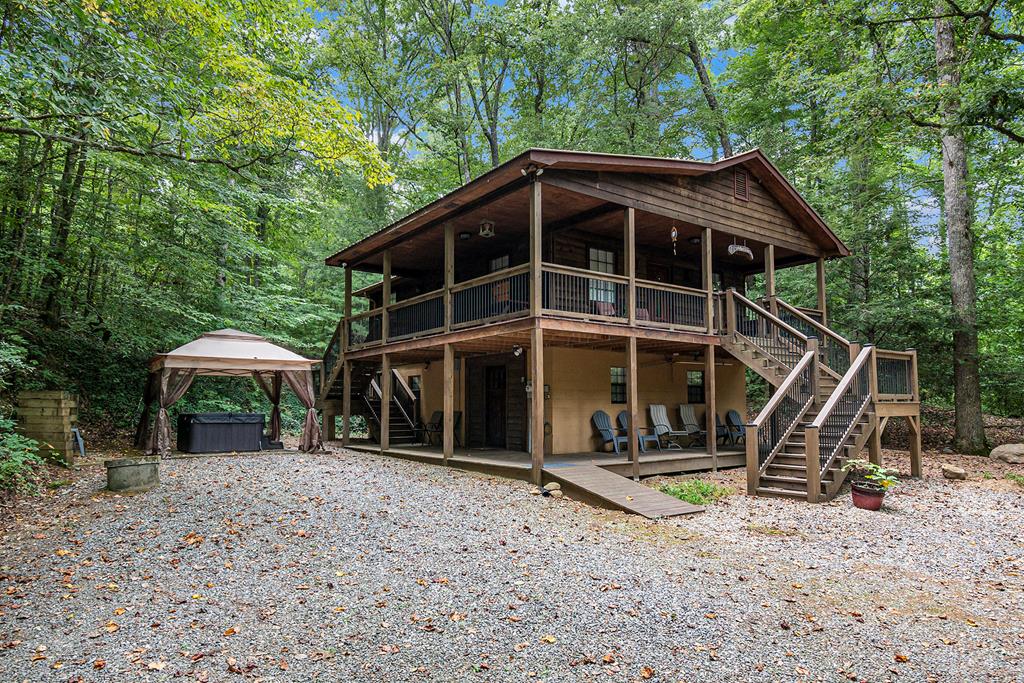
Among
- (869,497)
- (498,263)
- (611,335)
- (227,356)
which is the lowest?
(869,497)

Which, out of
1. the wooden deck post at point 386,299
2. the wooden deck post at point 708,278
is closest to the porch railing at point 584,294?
the wooden deck post at point 708,278

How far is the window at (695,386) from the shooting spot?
54.0ft

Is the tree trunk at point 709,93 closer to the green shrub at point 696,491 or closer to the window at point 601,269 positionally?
the window at point 601,269

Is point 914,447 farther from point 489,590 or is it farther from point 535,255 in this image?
point 489,590

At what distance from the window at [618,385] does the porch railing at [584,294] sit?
2.02 meters

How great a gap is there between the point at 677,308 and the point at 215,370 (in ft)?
35.0

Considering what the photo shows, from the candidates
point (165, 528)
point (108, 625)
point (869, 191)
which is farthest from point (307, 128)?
point (869, 191)

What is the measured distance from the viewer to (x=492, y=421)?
15.2m

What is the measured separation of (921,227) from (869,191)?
176cm

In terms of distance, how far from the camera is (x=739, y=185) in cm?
1409

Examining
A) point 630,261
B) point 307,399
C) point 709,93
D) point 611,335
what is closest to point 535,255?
point 630,261

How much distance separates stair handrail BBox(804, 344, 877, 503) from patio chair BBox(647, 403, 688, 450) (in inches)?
163

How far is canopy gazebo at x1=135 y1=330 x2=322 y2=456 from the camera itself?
1255 cm

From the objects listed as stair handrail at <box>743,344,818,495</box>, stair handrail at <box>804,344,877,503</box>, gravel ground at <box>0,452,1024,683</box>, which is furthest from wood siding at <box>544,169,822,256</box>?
gravel ground at <box>0,452,1024,683</box>
